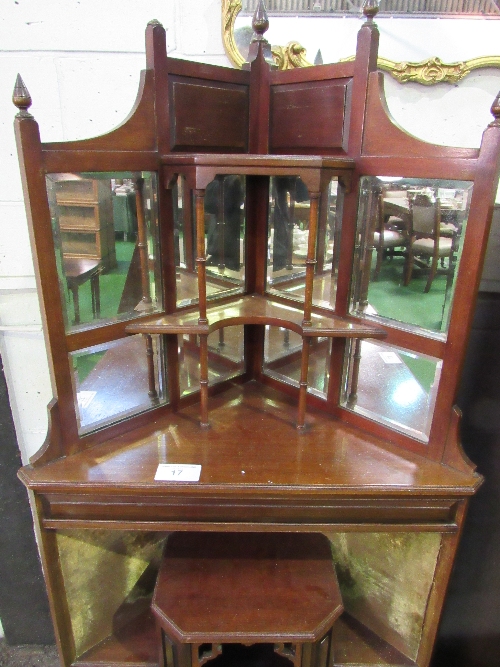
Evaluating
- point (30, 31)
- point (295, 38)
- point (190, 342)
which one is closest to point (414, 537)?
point (190, 342)

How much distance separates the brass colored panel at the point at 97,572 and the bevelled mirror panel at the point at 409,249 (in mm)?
898

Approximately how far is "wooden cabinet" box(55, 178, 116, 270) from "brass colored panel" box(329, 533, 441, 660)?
3.29 ft

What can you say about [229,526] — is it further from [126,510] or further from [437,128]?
[437,128]

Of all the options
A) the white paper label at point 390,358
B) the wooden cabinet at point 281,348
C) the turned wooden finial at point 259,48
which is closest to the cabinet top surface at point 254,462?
the wooden cabinet at point 281,348

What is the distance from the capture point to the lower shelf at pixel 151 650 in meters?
1.29

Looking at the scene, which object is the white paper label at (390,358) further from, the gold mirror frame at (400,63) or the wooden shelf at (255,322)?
the gold mirror frame at (400,63)

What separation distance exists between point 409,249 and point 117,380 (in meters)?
0.77

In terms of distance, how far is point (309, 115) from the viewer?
118 centimetres

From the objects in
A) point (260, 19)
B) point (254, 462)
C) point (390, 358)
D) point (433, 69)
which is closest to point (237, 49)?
point (260, 19)

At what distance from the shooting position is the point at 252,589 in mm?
1180

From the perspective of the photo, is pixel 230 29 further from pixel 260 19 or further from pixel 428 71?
pixel 428 71

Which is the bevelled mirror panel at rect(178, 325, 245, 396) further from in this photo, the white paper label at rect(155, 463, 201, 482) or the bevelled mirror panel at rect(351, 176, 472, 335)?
the bevelled mirror panel at rect(351, 176, 472, 335)

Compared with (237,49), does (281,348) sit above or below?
below

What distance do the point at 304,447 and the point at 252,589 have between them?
364mm
